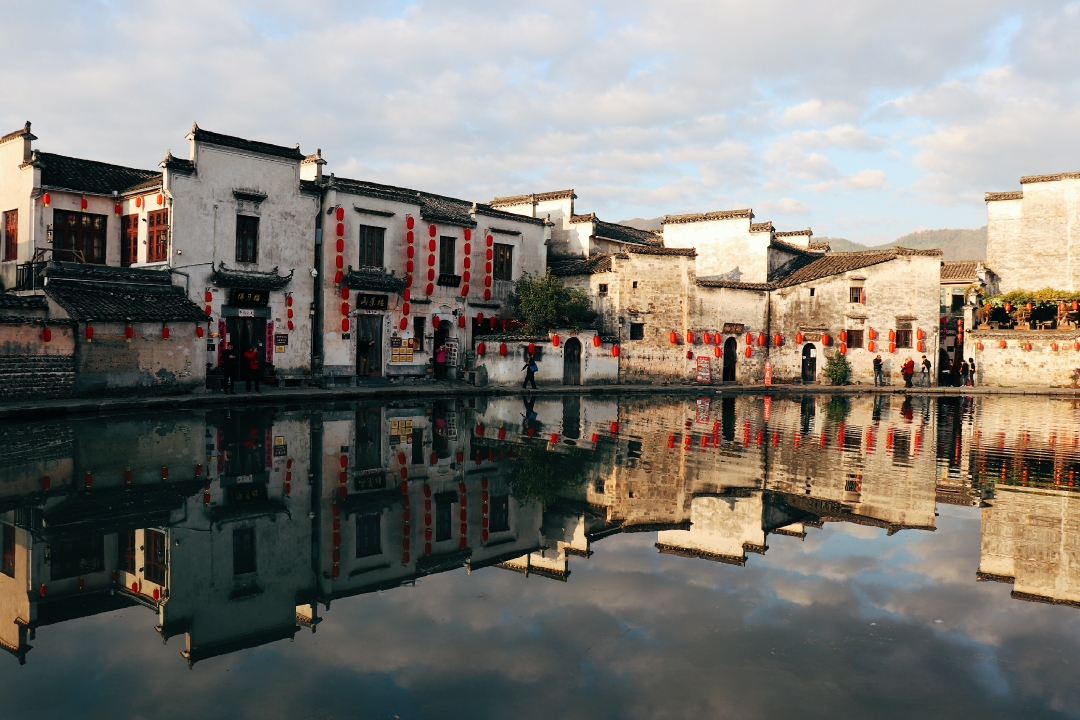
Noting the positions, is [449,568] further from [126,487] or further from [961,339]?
[961,339]

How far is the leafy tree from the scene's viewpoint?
3488 centimetres

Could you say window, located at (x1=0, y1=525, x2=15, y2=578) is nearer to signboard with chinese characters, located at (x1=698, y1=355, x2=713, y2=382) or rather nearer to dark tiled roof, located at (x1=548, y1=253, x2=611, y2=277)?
dark tiled roof, located at (x1=548, y1=253, x2=611, y2=277)

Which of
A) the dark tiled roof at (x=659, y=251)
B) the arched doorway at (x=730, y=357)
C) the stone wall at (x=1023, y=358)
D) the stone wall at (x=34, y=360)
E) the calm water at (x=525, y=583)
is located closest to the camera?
the calm water at (x=525, y=583)

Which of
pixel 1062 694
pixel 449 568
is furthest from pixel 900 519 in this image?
pixel 449 568

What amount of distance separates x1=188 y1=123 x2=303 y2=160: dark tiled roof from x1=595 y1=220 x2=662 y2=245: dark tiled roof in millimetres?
15280

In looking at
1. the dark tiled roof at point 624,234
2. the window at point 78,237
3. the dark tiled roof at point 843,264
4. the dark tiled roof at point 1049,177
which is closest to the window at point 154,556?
the window at point 78,237

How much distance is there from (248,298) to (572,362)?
41.0 ft

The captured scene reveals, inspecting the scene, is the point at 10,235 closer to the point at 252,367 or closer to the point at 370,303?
the point at 252,367

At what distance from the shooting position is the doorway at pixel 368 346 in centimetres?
2680

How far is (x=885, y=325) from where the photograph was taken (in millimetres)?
34969

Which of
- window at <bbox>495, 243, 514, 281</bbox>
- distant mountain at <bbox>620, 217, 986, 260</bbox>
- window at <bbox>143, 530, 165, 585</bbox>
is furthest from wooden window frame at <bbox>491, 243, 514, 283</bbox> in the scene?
distant mountain at <bbox>620, 217, 986, 260</bbox>

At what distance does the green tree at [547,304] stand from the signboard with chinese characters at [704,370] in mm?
5612

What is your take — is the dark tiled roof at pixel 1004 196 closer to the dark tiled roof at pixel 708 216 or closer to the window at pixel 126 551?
the dark tiled roof at pixel 708 216

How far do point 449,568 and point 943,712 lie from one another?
395 cm
